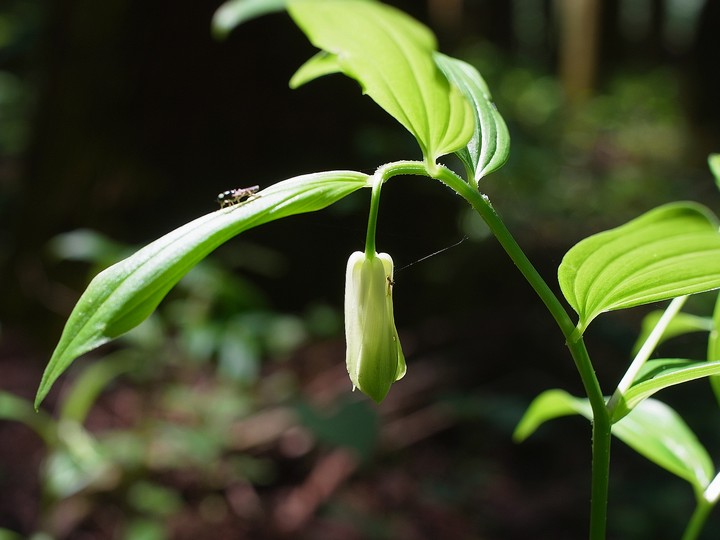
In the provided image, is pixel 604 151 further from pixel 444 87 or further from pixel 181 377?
pixel 444 87

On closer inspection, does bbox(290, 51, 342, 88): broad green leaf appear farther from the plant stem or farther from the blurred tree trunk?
the blurred tree trunk

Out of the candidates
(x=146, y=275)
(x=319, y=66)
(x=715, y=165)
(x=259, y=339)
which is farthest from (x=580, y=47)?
(x=146, y=275)

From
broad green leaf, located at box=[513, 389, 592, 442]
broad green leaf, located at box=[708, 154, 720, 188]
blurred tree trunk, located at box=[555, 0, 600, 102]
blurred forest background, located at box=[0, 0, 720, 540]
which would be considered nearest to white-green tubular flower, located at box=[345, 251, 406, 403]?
broad green leaf, located at box=[513, 389, 592, 442]

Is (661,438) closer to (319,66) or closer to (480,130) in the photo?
(480,130)

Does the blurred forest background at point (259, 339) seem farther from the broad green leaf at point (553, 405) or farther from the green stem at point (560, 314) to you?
the green stem at point (560, 314)

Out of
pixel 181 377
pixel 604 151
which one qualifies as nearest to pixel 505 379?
pixel 181 377

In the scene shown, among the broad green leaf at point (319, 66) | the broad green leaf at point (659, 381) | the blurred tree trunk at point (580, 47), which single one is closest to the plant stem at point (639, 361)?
the broad green leaf at point (659, 381)
